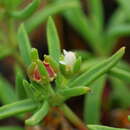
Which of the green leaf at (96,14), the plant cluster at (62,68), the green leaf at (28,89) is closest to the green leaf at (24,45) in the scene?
the plant cluster at (62,68)

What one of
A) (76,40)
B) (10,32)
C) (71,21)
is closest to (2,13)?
(10,32)

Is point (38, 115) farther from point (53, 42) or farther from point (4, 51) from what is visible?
point (4, 51)

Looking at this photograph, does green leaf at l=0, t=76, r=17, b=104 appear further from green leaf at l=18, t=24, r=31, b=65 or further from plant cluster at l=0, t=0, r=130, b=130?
green leaf at l=18, t=24, r=31, b=65

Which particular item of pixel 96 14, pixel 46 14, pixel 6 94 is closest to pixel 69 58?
pixel 6 94

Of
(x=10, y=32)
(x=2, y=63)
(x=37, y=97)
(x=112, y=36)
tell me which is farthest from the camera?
(x=2, y=63)

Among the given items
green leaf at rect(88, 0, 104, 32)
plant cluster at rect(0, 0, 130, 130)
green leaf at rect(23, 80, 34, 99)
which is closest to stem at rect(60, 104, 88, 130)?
plant cluster at rect(0, 0, 130, 130)

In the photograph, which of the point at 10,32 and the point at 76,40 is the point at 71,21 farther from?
the point at 10,32

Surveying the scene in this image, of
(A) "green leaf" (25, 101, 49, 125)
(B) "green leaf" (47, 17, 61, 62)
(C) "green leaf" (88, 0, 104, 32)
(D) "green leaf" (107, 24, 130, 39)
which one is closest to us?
(A) "green leaf" (25, 101, 49, 125)
